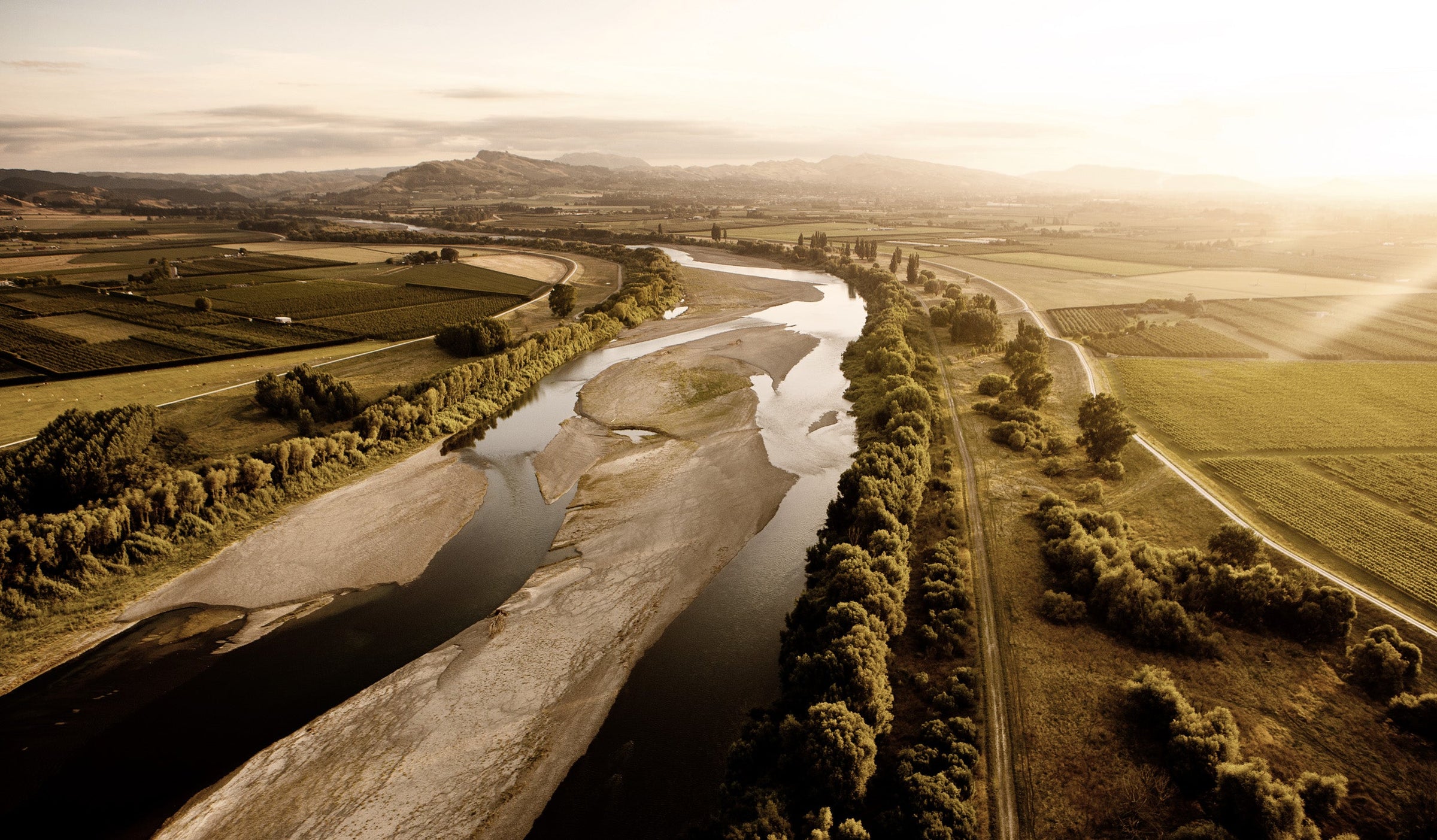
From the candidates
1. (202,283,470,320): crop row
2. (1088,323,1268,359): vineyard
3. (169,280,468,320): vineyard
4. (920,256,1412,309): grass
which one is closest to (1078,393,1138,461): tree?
(1088,323,1268,359): vineyard

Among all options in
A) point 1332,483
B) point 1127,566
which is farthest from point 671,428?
point 1332,483

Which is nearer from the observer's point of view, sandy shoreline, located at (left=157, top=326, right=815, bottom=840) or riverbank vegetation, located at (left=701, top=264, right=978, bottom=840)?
riverbank vegetation, located at (left=701, top=264, right=978, bottom=840)

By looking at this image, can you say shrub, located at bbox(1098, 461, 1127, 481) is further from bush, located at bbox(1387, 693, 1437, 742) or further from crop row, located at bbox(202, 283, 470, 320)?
crop row, located at bbox(202, 283, 470, 320)

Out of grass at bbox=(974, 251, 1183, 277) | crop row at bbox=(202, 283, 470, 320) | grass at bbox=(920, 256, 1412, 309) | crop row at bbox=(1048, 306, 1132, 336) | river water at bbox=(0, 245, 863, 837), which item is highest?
grass at bbox=(974, 251, 1183, 277)

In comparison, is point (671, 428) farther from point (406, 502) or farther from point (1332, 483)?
point (1332, 483)

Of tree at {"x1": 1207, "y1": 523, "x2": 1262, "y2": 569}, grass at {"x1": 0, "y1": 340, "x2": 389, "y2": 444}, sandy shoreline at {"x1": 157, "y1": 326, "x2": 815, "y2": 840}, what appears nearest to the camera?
sandy shoreline at {"x1": 157, "y1": 326, "x2": 815, "y2": 840}

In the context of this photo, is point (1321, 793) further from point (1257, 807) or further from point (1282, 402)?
point (1282, 402)
